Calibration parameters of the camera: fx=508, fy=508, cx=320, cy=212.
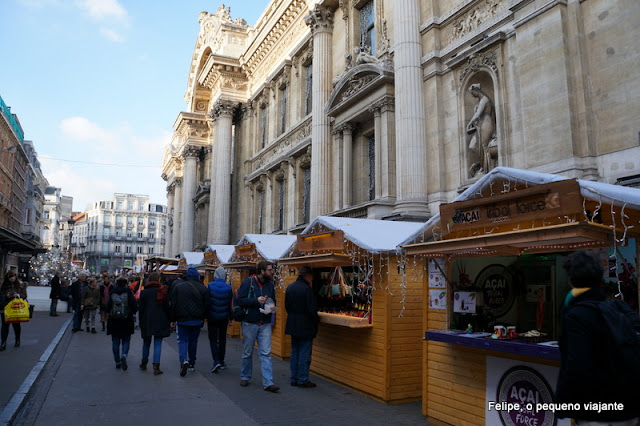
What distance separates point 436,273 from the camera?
7379 millimetres

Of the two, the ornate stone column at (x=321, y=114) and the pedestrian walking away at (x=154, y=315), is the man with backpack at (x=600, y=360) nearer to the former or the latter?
the pedestrian walking away at (x=154, y=315)

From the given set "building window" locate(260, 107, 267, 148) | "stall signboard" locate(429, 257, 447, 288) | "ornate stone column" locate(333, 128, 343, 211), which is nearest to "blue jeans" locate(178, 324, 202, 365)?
"stall signboard" locate(429, 257, 447, 288)

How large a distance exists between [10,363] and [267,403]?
5855 millimetres

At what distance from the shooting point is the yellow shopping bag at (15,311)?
467 inches

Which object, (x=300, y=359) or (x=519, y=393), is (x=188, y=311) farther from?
(x=519, y=393)

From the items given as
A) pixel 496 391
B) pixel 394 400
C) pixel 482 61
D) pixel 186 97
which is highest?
pixel 186 97

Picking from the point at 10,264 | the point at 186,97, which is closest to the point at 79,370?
the point at 186,97

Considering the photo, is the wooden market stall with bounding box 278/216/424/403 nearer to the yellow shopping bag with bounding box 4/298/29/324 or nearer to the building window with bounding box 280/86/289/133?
the yellow shopping bag with bounding box 4/298/29/324

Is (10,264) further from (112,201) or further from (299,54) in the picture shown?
(112,201)

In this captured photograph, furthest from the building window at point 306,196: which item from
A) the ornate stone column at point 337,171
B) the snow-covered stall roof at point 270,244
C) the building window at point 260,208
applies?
the snow-covered stall roof at point 270,244

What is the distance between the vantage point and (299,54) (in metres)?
23.3

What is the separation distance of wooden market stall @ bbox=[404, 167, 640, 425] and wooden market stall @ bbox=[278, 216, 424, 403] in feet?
2.95

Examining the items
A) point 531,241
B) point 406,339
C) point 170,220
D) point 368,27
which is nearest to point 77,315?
point 406,339

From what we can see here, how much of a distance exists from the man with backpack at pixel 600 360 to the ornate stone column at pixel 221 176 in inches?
1080
